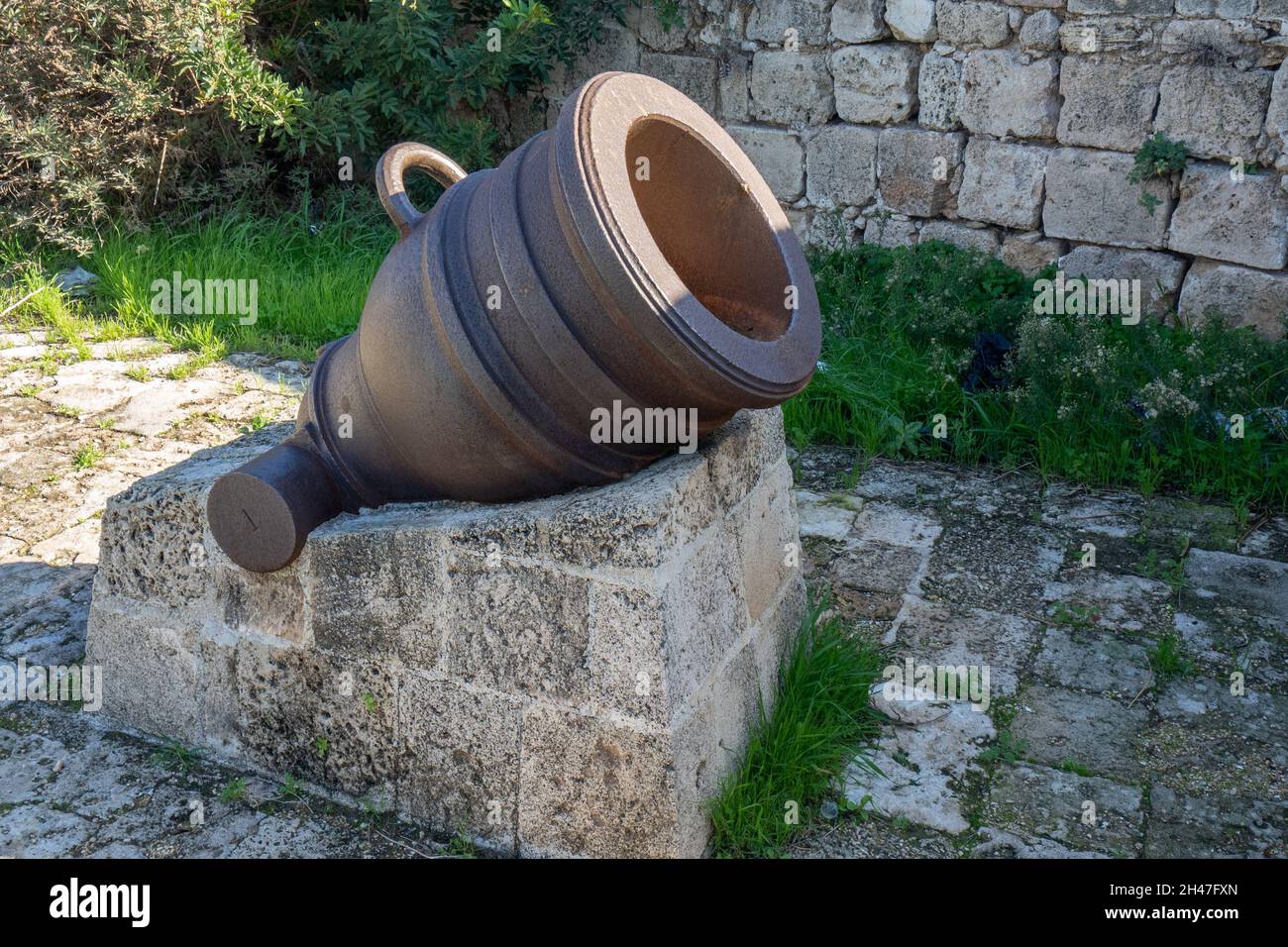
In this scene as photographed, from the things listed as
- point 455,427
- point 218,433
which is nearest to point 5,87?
point 218,433

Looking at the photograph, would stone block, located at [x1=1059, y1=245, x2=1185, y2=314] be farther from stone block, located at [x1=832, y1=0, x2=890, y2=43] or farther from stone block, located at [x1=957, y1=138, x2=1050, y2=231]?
stone block, located at [x1=832, y1=0, x2=890, y2=43]

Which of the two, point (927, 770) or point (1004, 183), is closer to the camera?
point (927, 770)

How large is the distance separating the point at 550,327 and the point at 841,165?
414cm

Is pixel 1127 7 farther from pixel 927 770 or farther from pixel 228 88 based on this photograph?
pixel 228 88

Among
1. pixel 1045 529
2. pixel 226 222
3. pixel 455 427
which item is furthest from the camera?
pixel 226 222

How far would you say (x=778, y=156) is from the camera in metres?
6.39

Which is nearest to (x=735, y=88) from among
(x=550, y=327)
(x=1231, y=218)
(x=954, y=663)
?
(x=1231, y=218)

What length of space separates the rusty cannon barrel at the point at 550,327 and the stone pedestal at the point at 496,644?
11 centimetres

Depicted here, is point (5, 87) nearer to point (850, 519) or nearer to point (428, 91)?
→ point (428, 91)

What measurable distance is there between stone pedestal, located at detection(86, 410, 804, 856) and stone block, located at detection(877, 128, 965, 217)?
127 inches

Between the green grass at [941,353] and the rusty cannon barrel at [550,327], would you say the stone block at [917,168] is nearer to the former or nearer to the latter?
the green grass at [941,353]

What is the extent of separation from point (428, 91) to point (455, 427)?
4595 mm

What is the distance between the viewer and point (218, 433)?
16.1ft

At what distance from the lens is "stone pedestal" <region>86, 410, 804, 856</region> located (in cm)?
252
